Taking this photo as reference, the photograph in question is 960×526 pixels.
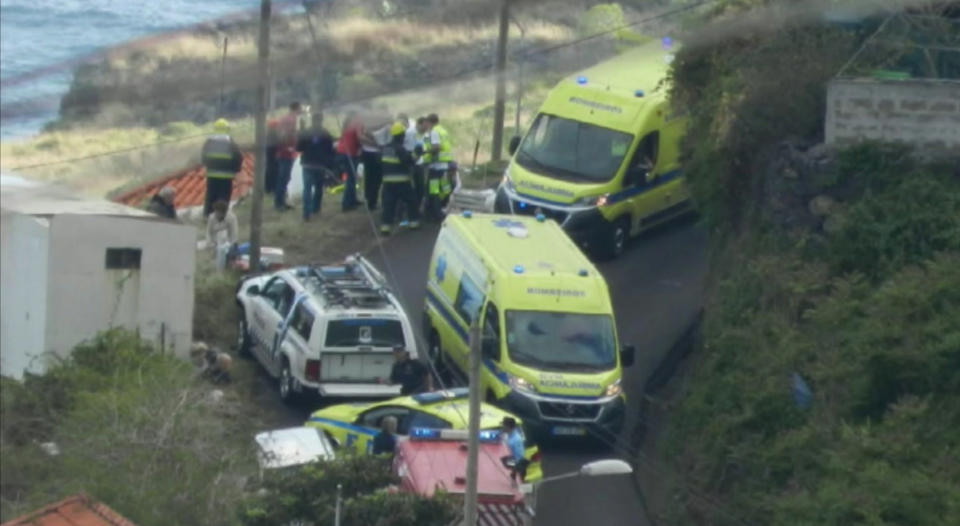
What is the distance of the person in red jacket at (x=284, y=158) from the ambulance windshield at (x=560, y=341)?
4.63 m

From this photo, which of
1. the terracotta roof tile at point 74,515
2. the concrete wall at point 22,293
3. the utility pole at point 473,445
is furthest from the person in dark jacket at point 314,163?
the utility pole at point 473,445

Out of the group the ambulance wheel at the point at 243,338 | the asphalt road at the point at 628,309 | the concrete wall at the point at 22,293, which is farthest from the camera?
the ambulance wheel at the point at 243,338

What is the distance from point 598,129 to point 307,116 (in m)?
4.64

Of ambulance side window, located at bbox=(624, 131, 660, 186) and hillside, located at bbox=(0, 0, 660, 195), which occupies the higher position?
hillside, located at bbox=(0, 0, 660, 195)

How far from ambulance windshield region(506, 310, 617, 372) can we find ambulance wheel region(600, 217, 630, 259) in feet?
16.9

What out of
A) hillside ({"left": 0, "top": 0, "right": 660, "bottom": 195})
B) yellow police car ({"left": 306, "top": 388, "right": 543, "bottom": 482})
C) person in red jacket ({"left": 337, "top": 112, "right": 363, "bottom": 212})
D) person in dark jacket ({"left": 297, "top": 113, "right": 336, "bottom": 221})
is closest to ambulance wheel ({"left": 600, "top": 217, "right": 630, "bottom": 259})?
person in red jacket ({"left": 337, "top": 112, "right": 363, "bottom": 212})

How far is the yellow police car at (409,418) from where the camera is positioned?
833 inches

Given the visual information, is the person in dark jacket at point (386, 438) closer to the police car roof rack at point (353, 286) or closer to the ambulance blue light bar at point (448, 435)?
the ambulance blue light bar at point (448, 435)

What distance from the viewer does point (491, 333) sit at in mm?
23578

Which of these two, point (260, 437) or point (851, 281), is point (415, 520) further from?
point (851, 281)

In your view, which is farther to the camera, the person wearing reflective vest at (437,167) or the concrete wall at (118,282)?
the person wearing reflective vest at (437,167)

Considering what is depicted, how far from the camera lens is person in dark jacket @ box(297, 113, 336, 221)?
29.6 metres

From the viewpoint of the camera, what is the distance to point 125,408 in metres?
20.9

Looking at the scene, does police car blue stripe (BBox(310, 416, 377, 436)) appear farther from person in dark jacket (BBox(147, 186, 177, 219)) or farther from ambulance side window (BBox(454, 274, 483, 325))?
person in dark jacket (BBox(147, 186, 177, 219))
